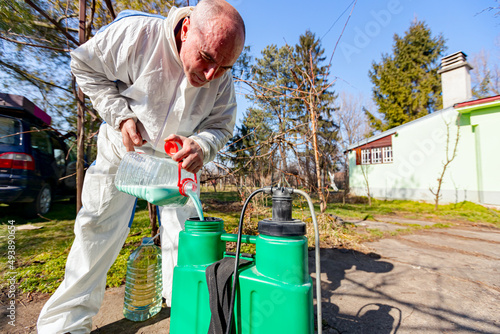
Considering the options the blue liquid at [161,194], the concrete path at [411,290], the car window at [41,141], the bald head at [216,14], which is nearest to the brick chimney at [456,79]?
the concrete path at [411,290]

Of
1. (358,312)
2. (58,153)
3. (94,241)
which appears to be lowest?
Answer: (358,312)

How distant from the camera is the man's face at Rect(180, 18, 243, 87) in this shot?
113 centimetres

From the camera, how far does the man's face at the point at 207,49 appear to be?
3.70ft

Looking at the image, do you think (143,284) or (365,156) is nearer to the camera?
(143,284)

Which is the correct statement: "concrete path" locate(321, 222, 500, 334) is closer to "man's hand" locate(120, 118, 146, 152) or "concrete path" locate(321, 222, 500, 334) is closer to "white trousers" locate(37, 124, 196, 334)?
"white trousers" locate(37, 124, 196, 334)

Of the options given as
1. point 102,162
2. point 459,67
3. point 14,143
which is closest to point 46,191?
point 14,143

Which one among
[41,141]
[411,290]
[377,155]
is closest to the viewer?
[411,290]

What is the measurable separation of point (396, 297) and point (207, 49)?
2.15m

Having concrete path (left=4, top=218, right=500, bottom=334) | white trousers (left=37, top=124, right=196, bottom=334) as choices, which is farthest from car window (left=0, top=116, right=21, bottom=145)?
white trousers (left=37, top=124, right=196, bottom=334)

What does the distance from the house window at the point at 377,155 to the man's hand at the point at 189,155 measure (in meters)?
13.8

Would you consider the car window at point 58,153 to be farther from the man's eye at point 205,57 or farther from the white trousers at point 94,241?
the man's eye at point 205,57

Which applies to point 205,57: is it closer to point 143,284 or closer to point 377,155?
point 143,284

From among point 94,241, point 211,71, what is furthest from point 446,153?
point 94,241

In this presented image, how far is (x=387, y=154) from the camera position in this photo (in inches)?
492
